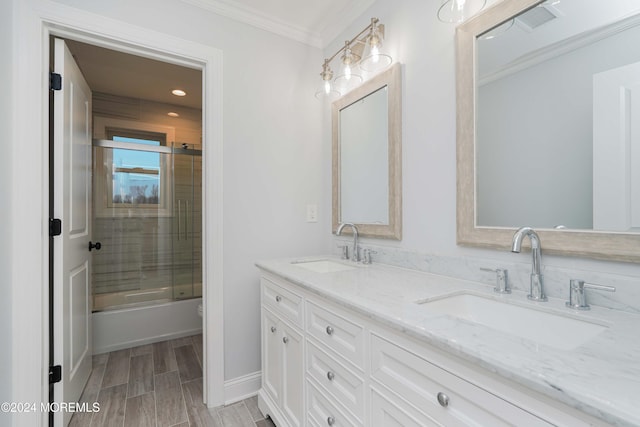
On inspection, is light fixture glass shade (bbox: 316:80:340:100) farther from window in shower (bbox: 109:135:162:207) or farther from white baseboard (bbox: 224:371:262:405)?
window in shower (bbox: 109:135:162:207)

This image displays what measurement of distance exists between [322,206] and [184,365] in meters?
1.63

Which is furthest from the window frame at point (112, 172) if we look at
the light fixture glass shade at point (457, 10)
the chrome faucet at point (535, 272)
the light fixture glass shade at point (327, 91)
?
the chrome faucet at point (535, 272)


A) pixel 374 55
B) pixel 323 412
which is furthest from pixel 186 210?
pixel 323 412

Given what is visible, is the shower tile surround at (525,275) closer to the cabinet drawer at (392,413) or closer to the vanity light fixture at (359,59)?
the cabinet drawer at (392,413)

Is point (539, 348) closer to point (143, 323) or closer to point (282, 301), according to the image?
point (282, 301)

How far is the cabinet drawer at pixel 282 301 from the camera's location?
4.48 feet

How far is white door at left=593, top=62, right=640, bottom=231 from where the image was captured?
0.85 metres

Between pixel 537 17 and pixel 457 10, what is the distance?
310 mm

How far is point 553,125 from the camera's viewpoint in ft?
3.37

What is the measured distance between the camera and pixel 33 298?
1.41m

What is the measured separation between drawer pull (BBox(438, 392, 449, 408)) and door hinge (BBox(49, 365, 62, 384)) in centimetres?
187

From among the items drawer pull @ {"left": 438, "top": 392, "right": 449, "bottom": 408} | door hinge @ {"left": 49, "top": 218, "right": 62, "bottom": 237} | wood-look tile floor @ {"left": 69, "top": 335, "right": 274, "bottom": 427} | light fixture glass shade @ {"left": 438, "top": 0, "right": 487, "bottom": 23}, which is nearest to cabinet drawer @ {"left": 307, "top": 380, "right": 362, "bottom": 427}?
drawer pull @ {"left": 438, "top": 392, "right": 449, "bottom": 408}

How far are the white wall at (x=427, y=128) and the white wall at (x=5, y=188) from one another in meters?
1.80

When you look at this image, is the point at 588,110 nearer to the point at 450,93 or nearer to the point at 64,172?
the point at 450,93
